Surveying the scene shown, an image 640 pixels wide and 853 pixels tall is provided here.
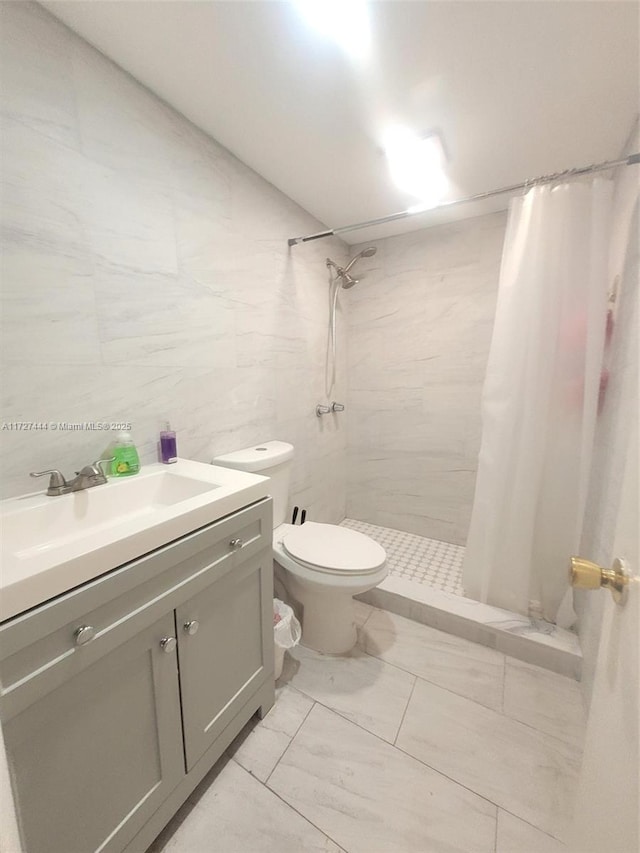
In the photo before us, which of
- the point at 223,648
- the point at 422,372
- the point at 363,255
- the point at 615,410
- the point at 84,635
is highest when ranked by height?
the point at 363,255

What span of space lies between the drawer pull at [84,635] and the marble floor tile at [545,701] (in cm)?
140

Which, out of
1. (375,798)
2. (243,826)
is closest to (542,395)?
(375,798)

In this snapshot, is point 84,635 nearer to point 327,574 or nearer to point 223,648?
point 223,648

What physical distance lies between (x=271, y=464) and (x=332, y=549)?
437 millimetres

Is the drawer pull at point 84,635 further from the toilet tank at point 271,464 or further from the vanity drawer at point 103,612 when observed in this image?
the toilet tank at point 271,464

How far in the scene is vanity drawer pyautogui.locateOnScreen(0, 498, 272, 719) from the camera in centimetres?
55

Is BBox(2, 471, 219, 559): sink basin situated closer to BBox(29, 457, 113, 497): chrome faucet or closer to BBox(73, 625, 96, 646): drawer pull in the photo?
BBox(29, 457, 113, 497): chrome faucet

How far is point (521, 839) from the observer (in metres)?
0.88

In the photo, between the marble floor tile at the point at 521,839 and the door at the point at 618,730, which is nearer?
the door at the point at 618,730

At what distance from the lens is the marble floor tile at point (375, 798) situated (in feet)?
2.88

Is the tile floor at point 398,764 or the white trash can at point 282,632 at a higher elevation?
the white trash can at point 282,632

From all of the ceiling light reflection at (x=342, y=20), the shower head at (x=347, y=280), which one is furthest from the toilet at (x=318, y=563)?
the ceiling light reflection at (x=342, y=20)

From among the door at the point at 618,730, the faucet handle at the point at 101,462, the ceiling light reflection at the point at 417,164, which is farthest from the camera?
the ceiling light reflection at the point at 417,164

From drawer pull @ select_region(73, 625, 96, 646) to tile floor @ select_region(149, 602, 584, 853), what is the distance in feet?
2.37
